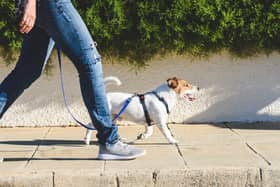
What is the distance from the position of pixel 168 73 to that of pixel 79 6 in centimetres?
134

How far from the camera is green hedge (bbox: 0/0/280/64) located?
23.9 ft

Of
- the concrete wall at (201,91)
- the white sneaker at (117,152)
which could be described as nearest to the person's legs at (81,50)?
the white sneaker at (117,152)

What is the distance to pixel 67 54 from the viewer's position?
4.98m

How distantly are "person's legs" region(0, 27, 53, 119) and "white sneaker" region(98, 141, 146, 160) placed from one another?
0.83 m

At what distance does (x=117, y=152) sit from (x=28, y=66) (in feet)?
3.37

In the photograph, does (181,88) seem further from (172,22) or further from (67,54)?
(67,54)

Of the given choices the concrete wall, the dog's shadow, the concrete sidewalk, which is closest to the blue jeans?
the concrete sidewalk

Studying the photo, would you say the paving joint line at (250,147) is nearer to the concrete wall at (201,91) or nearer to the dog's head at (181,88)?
the concrete wall at (201,91)

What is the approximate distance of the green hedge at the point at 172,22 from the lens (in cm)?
728

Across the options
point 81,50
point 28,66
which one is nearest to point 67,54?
point 81,50

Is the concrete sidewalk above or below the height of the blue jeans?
below

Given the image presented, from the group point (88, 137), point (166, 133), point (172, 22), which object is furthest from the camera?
point (172, 22)

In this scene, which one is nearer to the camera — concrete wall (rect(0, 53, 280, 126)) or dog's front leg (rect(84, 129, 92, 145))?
dog's front leg (rect(84, 129, 92, 145))

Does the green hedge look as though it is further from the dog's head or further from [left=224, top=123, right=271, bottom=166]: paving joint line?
[left=224, top=123, right=271, bottom=166]: paving joint line
